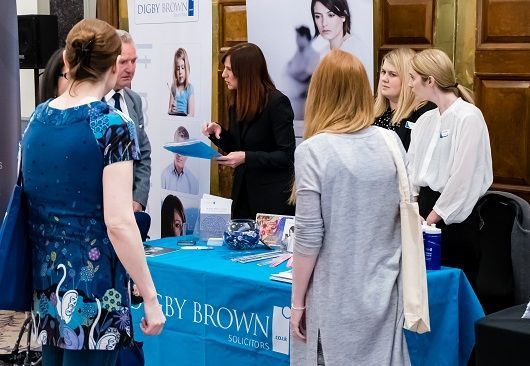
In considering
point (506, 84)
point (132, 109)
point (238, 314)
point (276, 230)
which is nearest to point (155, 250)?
point (276, 230)

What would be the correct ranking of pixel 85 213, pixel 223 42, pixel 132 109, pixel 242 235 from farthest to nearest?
pixel 223 42 < pixel 132 109 < pixel 242 235 < pixel 85 213

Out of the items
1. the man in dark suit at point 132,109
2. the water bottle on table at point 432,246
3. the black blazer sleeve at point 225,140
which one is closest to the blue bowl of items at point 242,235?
the man in dark suit at point 132,109

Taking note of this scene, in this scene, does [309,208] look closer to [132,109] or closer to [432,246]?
[432,246]

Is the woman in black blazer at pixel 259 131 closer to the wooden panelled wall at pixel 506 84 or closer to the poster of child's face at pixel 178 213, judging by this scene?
the wooden panelled wall at pixel 506 84

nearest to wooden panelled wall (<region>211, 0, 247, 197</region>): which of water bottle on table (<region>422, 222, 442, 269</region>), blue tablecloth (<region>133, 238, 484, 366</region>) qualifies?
blue tablecloth (<region>133, 238, 484, 366</region>)

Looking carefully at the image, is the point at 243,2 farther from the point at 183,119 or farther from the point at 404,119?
the point at 404,119

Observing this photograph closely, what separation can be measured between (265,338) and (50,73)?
1287mm

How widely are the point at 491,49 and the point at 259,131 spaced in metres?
1.27

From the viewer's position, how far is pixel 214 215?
4.32 metres

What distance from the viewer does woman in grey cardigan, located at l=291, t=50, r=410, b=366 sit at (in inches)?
113

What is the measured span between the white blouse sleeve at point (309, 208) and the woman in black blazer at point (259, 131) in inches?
74.9

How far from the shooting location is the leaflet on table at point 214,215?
432 cm

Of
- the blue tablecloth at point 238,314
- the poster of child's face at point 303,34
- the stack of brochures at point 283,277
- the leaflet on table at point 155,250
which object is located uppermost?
the poster of child's face at point 303,34

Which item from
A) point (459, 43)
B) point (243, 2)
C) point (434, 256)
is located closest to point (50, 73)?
point (434, 256)
